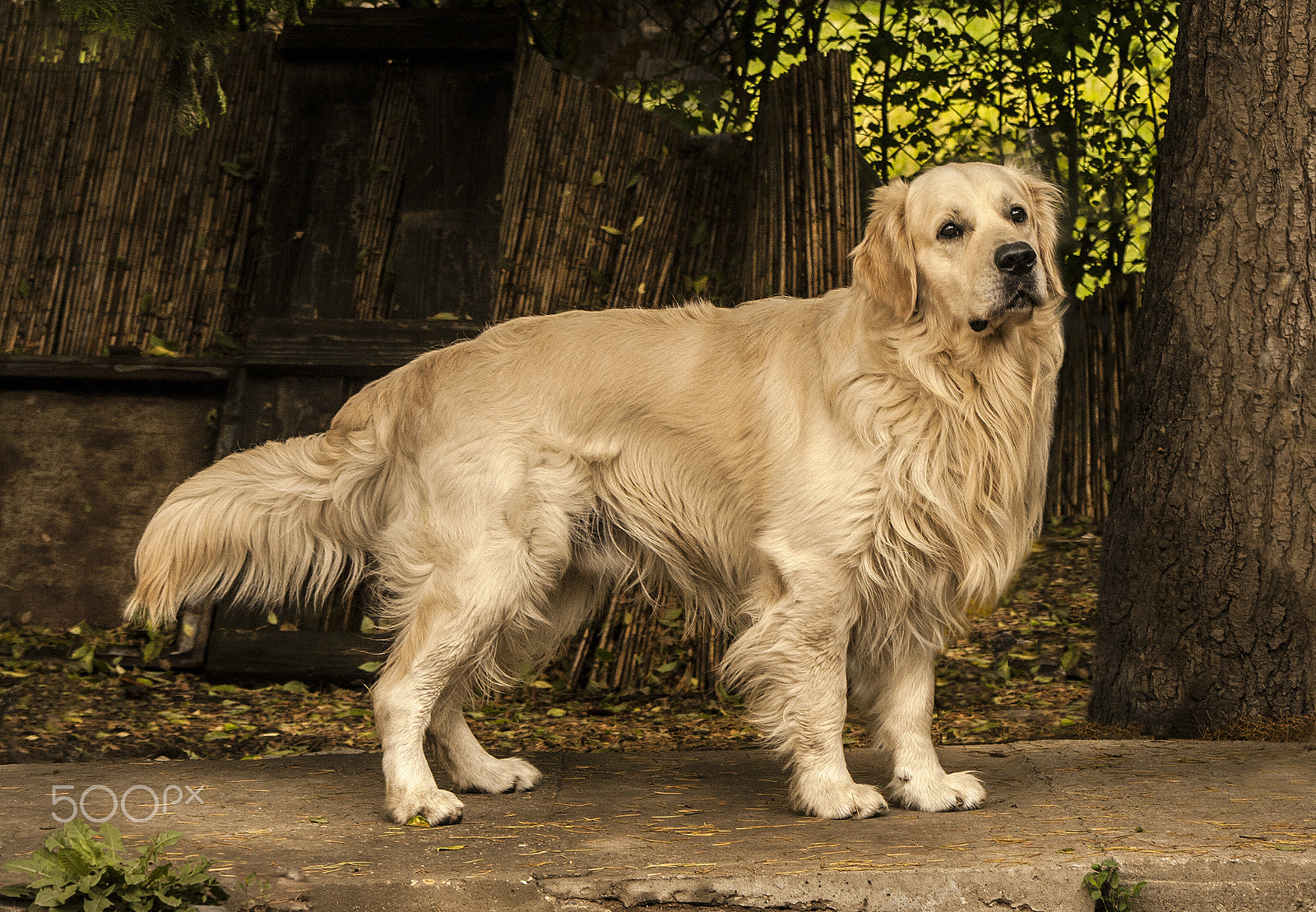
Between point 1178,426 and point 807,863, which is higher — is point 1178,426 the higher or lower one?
the higher one

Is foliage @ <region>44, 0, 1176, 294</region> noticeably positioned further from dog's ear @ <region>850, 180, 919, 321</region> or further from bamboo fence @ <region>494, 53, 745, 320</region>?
dog's ear @ <region>850, 180, 919, 321</region>

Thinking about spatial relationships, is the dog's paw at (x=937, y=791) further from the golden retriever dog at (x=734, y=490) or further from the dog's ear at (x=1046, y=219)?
the dog's ear at (x=1046, y=219)

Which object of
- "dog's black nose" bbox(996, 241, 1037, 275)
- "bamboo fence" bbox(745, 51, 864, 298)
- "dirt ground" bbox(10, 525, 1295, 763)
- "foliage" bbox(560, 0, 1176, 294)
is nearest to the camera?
"dog's black nose" bbox(996, 241, 1037, 275)

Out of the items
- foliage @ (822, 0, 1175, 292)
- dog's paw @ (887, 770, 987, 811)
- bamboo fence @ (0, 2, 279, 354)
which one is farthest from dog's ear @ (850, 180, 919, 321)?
bamboo fence @ (0, 2, 279, 354)

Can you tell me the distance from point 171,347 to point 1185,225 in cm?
465

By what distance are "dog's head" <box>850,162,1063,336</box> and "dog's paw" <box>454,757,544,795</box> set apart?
1838mm

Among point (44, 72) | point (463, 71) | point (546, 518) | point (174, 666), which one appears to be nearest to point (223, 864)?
point (546, 518)

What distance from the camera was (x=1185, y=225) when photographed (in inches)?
159

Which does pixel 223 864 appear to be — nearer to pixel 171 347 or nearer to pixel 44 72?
pixel 171 347

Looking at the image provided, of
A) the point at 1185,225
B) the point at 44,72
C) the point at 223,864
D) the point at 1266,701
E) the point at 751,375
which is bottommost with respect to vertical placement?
the point at 223,864

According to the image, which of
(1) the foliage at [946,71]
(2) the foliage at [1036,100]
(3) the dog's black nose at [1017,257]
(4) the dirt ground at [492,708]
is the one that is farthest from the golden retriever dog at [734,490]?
(2) the foliage at [1036,100]

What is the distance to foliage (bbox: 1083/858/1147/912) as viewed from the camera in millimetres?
2646

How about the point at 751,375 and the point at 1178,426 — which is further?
the point at 1178,426

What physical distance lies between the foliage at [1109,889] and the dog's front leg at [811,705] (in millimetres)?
762
